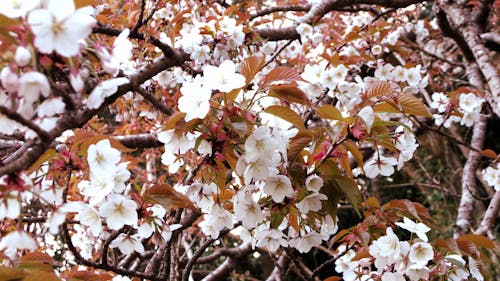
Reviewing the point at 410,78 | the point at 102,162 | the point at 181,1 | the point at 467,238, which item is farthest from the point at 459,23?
the point at 102,162

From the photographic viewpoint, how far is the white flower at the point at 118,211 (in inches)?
34.7

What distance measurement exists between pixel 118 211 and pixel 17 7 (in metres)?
0.42

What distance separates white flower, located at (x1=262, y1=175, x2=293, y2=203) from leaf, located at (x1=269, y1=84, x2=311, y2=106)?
0.47 feet

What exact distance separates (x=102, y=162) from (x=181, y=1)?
1.32 metres

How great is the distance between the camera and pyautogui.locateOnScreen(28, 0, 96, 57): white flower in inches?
21.7

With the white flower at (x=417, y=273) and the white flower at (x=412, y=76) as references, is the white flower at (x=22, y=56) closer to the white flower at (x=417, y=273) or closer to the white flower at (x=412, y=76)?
the white flower at (x=417, y=273)

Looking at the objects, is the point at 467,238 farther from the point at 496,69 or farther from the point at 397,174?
the point at 397,174

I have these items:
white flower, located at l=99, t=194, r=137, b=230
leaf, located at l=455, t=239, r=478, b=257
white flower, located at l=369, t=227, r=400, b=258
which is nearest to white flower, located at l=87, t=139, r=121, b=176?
white flower, located at l=99, t=194, r=137, b=230

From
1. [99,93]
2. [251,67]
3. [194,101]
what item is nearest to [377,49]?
[251,67]

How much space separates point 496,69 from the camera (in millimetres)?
1998

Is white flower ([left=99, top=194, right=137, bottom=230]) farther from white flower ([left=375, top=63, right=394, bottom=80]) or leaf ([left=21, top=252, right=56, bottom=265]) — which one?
white flower ([left=375, top=63, right=394, bottom=80])

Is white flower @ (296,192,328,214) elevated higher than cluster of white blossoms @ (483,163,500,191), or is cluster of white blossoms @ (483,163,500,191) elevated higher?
white flower @ (296,192,328,214)

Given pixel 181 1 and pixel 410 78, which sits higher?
pixel 181 1

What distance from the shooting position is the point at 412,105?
1.02m
